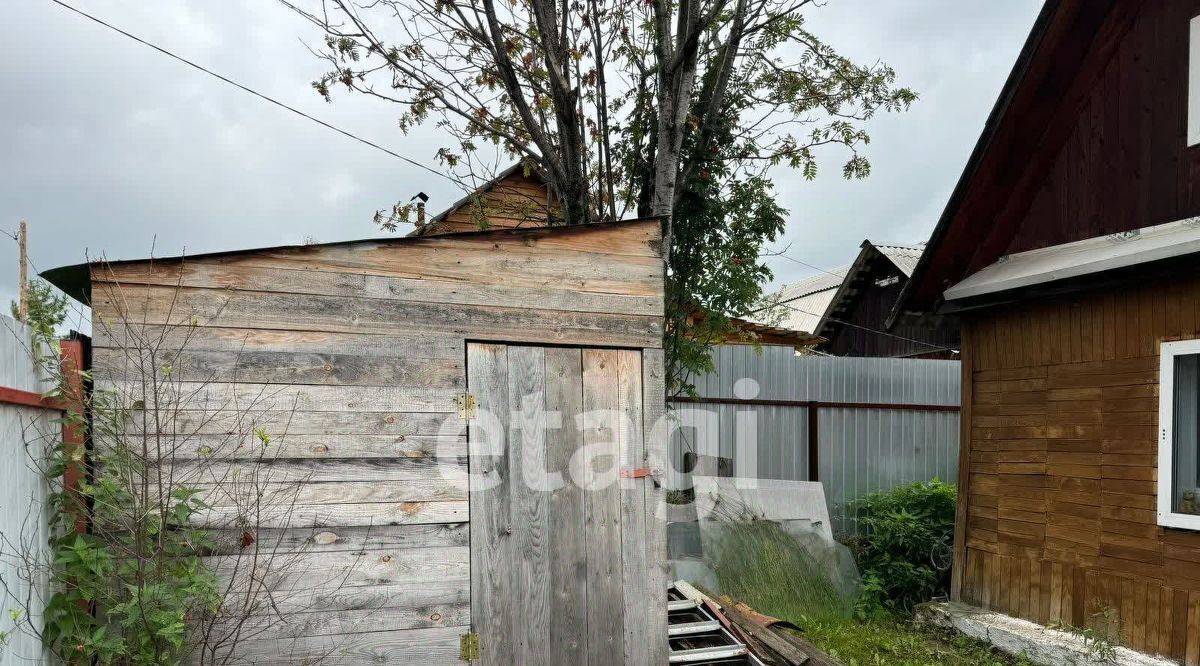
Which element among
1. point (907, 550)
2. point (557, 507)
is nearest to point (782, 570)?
point (907, 550)

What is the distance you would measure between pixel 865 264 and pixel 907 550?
11.4m

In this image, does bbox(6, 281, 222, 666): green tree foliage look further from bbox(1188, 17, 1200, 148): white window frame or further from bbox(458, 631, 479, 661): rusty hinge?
bbox(1188, 17, 1200, 148): white window frame

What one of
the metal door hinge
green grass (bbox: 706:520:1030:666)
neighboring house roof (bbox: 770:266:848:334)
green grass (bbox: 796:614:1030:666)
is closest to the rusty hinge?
the metal door hinge

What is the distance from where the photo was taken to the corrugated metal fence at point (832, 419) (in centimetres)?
888

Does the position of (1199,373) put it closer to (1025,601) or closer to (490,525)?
(1025,601)

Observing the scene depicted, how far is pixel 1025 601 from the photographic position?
6367mm

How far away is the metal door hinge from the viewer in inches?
160

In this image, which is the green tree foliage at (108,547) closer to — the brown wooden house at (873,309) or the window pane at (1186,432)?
the window pane at (1186,432)

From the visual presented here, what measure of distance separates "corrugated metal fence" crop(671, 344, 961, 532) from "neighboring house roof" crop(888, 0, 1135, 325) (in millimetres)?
2023

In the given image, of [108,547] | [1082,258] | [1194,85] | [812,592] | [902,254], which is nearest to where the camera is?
[108,547]

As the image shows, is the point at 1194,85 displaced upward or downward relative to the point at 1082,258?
upward

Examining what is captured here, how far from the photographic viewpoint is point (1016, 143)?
6598mm

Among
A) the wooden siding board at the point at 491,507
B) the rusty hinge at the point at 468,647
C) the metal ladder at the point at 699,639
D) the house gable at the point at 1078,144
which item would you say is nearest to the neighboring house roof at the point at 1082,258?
the house gable at the point at 1078,144

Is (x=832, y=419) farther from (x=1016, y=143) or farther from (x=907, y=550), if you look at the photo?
(x=1016, y=143)
